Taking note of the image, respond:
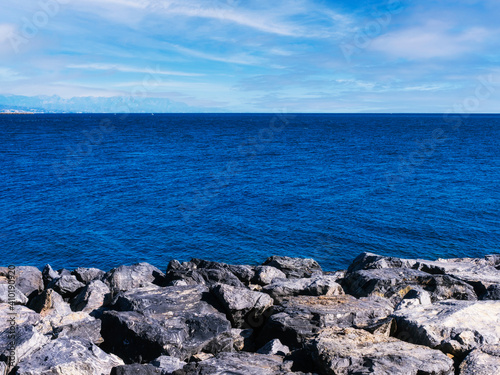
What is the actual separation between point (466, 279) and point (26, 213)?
4159 centimetres

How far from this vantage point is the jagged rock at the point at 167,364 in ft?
37.8

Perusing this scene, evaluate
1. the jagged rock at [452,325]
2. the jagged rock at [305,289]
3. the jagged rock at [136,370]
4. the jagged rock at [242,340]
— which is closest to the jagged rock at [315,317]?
the jagged rock at [242,340]

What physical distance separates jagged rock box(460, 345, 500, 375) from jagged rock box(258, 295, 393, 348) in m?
3.04

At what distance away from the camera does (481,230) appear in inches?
1570

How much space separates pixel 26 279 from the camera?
2264 cm

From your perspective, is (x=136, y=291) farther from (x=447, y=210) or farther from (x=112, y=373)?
(x=447, y=210)

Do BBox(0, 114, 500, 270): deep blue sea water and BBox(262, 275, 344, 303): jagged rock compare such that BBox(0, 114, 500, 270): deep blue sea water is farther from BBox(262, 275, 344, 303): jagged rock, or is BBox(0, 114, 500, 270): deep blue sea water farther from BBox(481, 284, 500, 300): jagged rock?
BBox(262, 275, 344, 303): jagged rock

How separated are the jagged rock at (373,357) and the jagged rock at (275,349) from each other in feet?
5.95

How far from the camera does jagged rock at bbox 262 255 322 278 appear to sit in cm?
2583

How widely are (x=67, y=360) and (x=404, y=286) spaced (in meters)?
13.9

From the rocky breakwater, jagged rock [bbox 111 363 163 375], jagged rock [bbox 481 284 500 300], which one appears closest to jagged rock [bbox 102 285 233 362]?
the rocky breakwater

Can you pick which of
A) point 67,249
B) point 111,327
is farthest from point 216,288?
point 67,249

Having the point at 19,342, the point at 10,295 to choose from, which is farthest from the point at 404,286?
the point at 10,295

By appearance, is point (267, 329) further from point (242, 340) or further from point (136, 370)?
point (136, 370)
